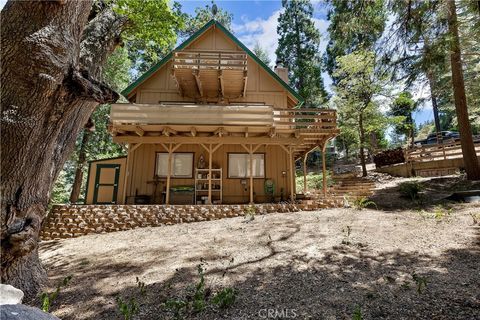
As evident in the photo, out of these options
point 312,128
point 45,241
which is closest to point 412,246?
point 312,128

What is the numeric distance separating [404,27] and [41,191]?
360 inches

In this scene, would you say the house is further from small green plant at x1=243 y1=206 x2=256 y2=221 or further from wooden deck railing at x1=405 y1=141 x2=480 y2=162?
wooden deck railing at x1=405 y1=141 x2=480 y2=162

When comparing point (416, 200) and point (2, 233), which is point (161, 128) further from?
point (416, 200)

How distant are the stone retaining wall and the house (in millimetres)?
1040

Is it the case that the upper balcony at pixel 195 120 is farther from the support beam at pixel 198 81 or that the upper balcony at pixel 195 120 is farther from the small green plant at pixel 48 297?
the small green plant at pixel 48 297

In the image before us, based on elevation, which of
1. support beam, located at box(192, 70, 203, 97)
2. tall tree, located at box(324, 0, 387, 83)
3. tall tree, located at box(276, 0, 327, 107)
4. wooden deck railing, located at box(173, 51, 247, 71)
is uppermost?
tall tree, located at box(276, 0, 327, 107)

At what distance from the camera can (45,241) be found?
812cm

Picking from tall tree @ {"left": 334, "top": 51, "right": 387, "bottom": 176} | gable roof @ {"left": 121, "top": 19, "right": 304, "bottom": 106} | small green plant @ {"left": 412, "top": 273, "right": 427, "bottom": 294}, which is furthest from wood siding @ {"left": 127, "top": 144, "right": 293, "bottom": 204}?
small green plant @ {"left": 412, "top": 273, "right": 427, "bottom": 294}

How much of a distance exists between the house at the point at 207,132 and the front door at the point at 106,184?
1.7 inches

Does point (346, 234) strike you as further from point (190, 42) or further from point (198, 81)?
point (190, 42)

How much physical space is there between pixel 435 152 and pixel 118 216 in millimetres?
17998

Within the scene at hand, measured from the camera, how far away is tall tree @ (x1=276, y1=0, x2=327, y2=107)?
2739 centimetres

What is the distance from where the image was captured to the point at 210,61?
11.5 meters

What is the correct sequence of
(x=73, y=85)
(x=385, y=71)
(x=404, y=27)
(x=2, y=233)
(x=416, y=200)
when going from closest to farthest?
(x=2, y=233), (x=73, y=85), (x=404, y=27), (x=385, y=71), (x=416, y=200)
